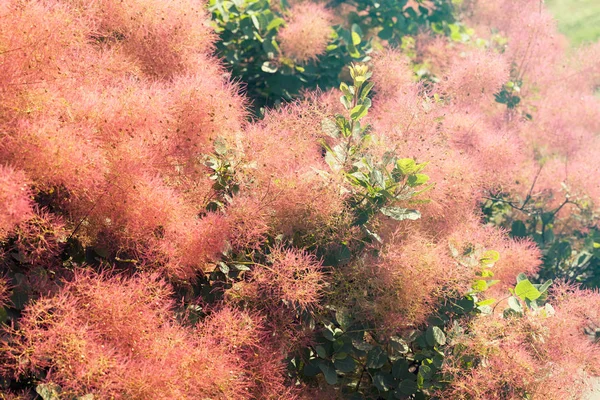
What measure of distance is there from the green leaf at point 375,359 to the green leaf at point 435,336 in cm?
11

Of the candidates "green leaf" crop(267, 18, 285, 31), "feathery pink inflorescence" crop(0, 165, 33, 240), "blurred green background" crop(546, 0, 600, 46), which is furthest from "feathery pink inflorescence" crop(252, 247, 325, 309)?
"blurred green background" crop(546, 0, 600, 46)

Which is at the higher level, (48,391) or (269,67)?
(269,67)

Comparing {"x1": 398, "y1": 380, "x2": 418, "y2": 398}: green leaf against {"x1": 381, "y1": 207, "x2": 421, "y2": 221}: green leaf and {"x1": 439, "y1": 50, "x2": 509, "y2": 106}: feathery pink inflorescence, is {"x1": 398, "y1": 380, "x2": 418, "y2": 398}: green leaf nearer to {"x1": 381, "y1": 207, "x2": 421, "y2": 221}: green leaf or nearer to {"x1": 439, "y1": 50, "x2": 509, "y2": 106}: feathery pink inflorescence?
{"x1": 381, "y1": 207, "x2": 421, "y2": 221}: green leaf

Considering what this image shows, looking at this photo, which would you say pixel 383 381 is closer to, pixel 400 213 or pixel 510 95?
pixel 400 213

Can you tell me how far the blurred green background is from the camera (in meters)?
4.04

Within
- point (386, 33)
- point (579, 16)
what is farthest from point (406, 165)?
point (579, 16)

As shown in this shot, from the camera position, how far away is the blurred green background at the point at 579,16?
13.3 ft

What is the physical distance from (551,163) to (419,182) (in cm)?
124

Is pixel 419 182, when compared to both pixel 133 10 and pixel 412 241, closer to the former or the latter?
pixel 412 241

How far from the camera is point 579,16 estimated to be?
428 cm

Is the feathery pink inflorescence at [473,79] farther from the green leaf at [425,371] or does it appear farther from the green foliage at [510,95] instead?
the green leaf at [425,371]

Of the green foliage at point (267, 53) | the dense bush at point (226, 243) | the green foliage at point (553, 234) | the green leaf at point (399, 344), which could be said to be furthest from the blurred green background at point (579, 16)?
the green leaf at point (399, 344)

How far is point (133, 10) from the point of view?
5.70 feet

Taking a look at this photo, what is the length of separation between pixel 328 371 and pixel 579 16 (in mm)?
3700
